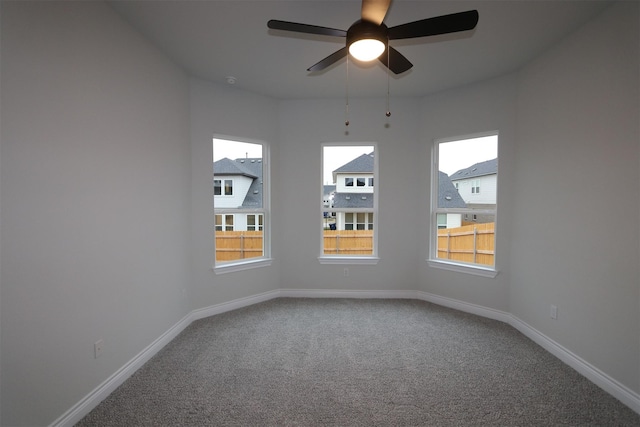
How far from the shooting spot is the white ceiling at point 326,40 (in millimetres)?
1982

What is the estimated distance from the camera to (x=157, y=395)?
6.34ft

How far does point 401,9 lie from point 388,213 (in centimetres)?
234

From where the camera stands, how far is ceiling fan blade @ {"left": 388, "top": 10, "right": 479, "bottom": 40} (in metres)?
1.43

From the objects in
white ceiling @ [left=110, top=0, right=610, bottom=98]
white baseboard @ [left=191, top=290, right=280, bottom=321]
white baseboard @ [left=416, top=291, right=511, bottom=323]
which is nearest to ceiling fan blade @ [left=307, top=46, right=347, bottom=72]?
white ceiling @ [left=110, top=0, right=610, bottom=98]

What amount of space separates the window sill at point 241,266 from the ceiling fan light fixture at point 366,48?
8.76ft

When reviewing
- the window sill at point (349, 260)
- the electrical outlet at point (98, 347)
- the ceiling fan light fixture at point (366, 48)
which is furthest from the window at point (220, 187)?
the ceiling fan light fixture at point (366, 48)

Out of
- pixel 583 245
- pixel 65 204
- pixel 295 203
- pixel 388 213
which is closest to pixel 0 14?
pixel 65 204

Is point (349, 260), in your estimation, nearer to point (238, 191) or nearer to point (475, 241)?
point (475, 241)

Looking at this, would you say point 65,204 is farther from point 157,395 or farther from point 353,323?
point 353,323

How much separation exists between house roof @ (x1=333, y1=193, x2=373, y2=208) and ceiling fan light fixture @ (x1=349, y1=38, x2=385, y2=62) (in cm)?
223

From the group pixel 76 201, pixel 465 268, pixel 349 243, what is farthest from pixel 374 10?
pixel 465 268

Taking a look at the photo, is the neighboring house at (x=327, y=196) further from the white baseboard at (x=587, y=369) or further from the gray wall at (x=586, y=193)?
the white baseboard at (x=587, y=369)

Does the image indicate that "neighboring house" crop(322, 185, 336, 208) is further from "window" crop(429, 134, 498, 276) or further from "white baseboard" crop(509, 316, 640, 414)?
"white baseboard" crop(509, 316, 640, 414)

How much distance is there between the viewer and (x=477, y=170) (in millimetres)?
3355
